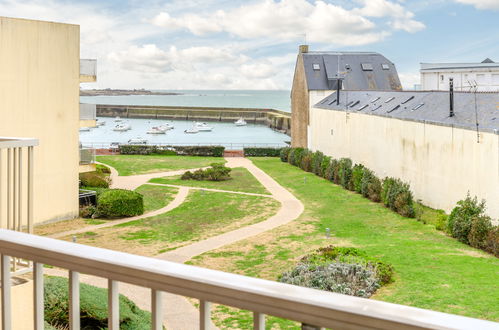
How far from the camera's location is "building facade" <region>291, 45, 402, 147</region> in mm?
47350

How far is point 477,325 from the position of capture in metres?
1.66

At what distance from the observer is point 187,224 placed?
23094mm

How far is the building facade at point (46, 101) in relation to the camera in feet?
69.5

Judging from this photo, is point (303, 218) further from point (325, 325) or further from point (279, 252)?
point (325, 325)

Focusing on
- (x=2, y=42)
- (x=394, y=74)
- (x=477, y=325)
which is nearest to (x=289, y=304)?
(x=477, y=325)

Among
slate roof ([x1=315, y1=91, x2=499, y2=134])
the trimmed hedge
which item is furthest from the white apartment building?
the trimmed hedge

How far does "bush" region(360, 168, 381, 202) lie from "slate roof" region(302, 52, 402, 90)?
17.8m

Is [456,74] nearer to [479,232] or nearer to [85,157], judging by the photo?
[479,232]

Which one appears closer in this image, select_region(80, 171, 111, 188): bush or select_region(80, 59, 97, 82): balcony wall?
select_region(80, 59, 97, 82): balcony wall

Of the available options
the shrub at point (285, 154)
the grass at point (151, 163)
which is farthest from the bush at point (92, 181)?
the shrub at point (285, 154)

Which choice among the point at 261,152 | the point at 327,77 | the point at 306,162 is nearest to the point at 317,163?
the point at 306,162

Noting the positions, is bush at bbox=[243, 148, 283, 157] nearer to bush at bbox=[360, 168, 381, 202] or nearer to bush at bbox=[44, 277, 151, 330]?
bush at bbox=[360, 168, 381, 202]

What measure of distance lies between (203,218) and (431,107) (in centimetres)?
1263

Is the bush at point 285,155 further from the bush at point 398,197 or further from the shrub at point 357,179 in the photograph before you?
the bush at point 398,197
